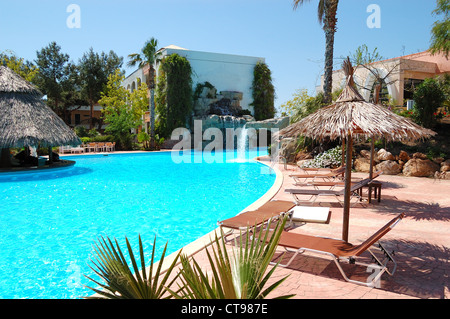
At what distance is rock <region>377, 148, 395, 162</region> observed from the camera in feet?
41.8

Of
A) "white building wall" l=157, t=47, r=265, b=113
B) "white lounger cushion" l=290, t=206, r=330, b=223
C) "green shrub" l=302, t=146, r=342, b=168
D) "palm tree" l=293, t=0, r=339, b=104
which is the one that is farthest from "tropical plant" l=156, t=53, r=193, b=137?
"white lounger cushion" l=290, t=206, r=330, b=223

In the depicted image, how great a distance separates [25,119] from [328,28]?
52.6ft

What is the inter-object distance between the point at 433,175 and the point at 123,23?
49.6ft

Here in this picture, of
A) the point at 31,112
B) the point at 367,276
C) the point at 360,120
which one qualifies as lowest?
the point at 367,276

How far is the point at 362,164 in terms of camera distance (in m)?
13.0

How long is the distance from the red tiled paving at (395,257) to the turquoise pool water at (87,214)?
1903 millimetres

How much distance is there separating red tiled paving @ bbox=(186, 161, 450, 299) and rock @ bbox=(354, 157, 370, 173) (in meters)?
4.34

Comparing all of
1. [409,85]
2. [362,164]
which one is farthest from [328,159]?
[409,85]

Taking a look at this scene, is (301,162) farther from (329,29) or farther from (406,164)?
(329,29)

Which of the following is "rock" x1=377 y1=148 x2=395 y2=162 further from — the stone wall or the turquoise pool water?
the turquoise pool water

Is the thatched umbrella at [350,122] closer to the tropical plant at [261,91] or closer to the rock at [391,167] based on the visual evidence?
the rock at [391,167]
